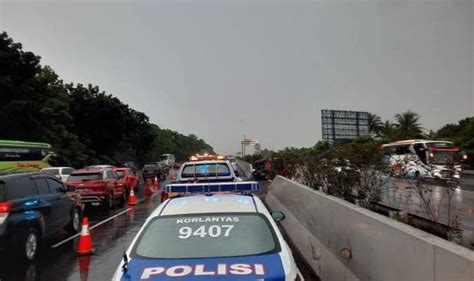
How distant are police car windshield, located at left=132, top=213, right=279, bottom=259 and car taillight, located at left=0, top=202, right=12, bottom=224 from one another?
542cm

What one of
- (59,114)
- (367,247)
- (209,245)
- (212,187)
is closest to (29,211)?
(212,187)

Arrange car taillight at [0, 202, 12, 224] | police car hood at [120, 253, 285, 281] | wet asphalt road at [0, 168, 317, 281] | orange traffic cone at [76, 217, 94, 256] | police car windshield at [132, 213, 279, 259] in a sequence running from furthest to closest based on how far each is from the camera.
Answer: orange traffic cone at [76, 217, 94, 256], car taillight at [0, 202, 12, 224], wet asphalt road at [0, 168, 317, 281], police car windshield at [132, 213, 279, 259], police car hood at [120, 253, 285, 281]

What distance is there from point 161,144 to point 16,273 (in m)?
105

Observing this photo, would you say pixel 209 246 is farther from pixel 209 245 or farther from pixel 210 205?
pixel 210 205

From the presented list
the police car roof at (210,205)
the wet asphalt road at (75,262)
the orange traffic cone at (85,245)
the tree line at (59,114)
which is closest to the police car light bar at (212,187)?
the wet asphalt road at (75,262)

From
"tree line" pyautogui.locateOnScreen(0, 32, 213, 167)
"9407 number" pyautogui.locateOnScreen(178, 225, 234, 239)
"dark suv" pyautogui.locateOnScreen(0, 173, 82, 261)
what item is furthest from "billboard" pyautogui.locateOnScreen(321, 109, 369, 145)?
"9407 number" pyautogui.locateOnScreen(178, 225, 234, 239)

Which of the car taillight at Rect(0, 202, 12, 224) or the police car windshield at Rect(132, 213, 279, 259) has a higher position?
the police car windshield at Rect(132, 213, 279, 259)

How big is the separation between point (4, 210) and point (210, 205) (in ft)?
18.4

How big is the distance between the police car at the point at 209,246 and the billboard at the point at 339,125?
1477 inches

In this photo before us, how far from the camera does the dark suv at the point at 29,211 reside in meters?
9.27

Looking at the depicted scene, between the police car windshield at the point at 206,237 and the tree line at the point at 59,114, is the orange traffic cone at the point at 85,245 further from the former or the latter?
the tree line at the point at 59,114

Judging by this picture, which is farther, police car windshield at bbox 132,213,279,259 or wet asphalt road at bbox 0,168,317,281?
wet asphalt road at bbox 0,168,317,281

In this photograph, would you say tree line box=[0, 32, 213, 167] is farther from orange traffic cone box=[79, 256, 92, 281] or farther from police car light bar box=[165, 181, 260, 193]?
police car light bar box=[165, 181, 260, 193]

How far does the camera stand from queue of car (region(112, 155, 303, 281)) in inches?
159
